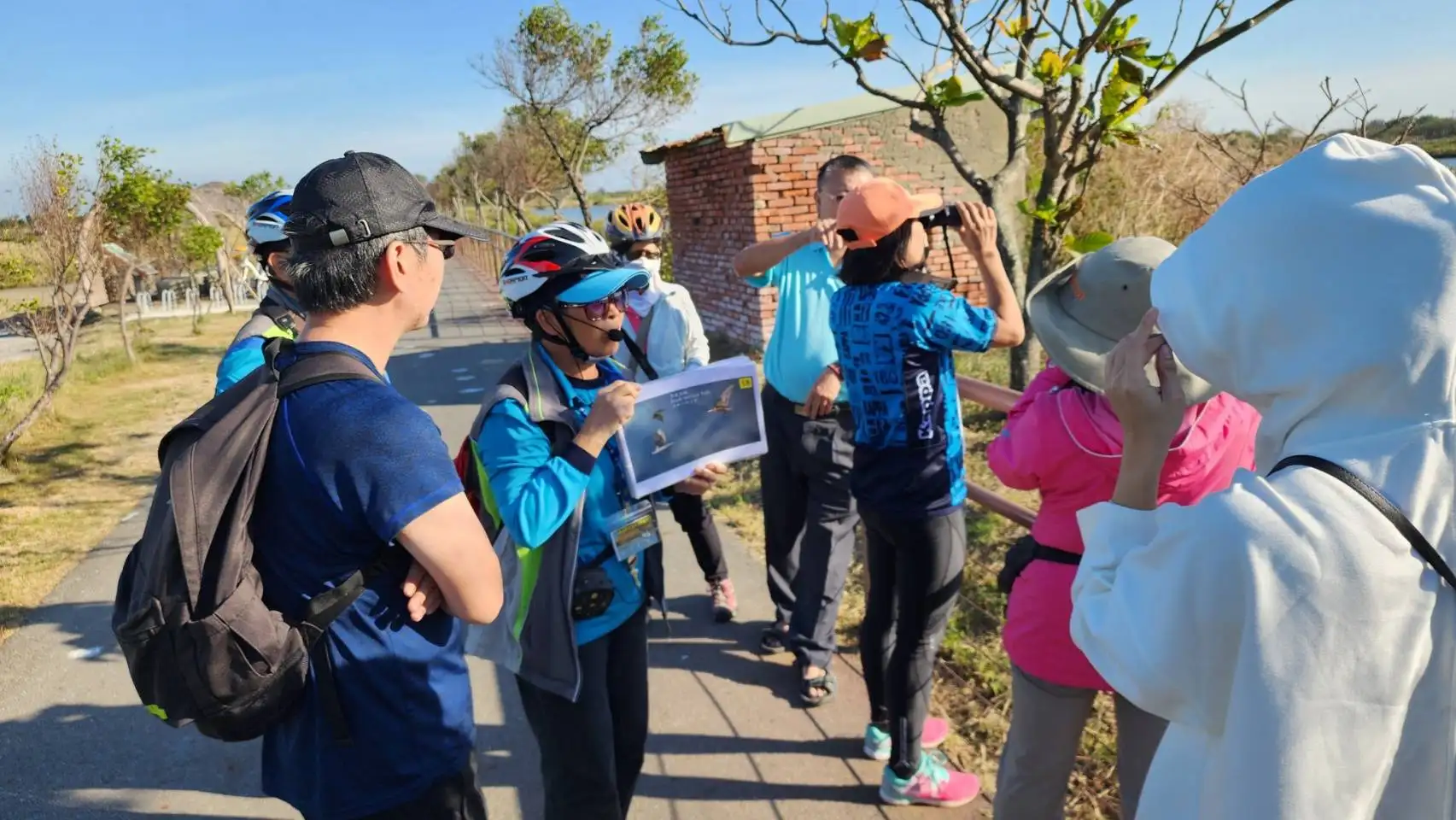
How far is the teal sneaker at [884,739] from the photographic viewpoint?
3031mm

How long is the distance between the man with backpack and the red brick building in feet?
27.8

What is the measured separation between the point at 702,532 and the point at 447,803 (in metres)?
2.37

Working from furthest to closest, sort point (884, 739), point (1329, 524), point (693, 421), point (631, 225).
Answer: point (631, 225) < point (884, 739) < point (693, 421) < point (1329, 524)

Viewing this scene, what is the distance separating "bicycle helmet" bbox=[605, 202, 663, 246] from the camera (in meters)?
4.39

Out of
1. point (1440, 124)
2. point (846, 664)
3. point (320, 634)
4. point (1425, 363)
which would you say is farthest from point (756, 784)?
point (1440, 124)

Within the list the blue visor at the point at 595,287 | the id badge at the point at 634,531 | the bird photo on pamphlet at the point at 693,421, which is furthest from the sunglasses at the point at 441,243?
the id badge at the point at 634,531

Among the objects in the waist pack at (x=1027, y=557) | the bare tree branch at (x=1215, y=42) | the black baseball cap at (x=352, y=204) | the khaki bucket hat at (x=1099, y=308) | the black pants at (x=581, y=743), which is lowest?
the black pants at (x=581, y=743)

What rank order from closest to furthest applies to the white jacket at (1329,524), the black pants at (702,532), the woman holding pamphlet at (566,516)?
the white jacket at (1329,524) → the woman holding pamphlet at (566,516) → the black pants at (702,532)

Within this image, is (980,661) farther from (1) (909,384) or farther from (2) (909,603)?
(1) (909,384)

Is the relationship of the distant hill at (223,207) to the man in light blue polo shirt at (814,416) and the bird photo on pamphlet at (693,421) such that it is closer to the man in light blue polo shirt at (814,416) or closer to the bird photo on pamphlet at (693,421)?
the man in light blue polo shirt at (814,416)

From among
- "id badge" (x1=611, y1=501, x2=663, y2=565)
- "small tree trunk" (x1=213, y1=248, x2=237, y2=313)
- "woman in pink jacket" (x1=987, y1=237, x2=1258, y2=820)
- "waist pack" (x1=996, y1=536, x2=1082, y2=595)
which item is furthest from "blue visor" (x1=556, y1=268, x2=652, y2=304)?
"small tree trunk" (x1=213, y1=248, x2=237, y2=313)

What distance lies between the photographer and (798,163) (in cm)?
987

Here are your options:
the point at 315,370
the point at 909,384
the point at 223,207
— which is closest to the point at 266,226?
the point at 315,370

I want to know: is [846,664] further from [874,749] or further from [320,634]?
[320,634]
